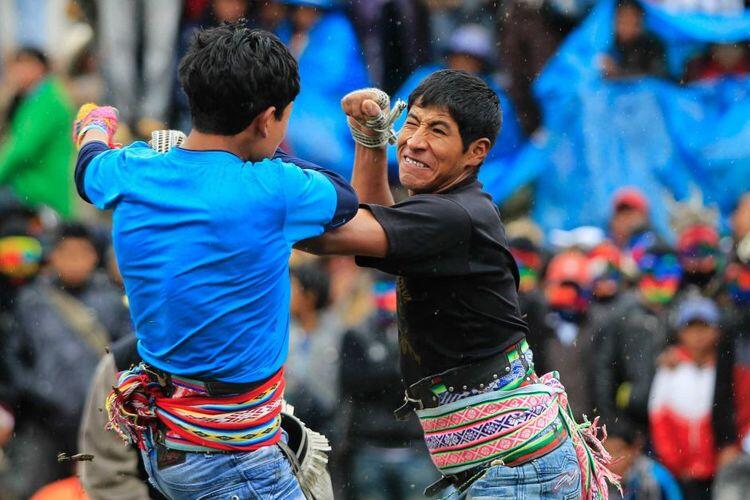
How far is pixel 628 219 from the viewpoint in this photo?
8508mm

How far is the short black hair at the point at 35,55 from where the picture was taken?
7.69m

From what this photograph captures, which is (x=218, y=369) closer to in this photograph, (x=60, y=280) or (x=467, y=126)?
(x=467, y=126)

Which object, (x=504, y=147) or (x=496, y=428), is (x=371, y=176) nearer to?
(x=496, y=428)

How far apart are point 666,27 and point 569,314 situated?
2674 mm

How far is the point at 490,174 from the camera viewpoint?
8.72 meters

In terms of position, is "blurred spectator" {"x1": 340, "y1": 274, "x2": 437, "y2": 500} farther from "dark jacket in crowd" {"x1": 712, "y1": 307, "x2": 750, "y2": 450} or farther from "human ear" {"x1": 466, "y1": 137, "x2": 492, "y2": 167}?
"human ear" {"x1": 466, "y1": 137, "x2": 492, "y2": 167}

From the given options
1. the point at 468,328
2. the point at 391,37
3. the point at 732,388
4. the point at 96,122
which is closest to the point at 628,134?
the point at 391,37

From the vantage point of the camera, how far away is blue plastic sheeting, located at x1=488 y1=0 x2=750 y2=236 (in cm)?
878

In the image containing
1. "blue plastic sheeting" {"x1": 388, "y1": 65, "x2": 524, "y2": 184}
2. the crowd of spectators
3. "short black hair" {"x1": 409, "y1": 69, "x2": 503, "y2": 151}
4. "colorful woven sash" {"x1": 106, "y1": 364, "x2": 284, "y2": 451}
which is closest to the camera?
"colorful woven sash" {"x1": 106, "y1": 364, "x2": 284, "y2": 451}

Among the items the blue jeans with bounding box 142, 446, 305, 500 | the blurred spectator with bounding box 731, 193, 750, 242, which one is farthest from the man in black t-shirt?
the blurred spectator with bounding box 731, 193, 750, 242

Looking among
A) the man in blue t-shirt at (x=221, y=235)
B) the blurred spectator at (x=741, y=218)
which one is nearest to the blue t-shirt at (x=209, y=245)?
the man in blue t-shirt at (x=221, y=235)

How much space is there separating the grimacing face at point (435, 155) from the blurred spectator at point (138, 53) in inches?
167

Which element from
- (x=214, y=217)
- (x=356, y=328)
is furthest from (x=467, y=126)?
(x=356, y=328)

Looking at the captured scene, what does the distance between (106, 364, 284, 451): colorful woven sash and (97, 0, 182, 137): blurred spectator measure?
184 inches
